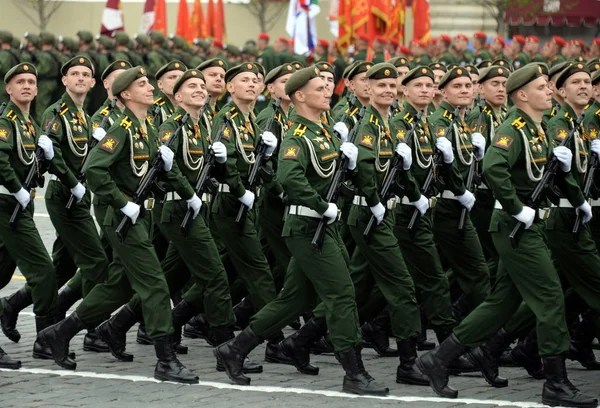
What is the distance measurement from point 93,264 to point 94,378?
1320mm

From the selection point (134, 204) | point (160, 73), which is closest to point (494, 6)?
point (160, 73)

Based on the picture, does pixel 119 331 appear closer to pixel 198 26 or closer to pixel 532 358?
pixel 532 358

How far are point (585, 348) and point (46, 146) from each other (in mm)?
4010

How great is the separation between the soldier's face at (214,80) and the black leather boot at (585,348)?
11.5 ft

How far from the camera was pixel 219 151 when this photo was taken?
977 centimetres

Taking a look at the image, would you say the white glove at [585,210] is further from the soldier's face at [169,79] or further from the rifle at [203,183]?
the soldier's face at [169,79]

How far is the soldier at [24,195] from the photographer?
9680 millimetres

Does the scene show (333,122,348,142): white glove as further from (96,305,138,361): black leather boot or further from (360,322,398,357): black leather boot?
(96,305,138,361): black leather boot

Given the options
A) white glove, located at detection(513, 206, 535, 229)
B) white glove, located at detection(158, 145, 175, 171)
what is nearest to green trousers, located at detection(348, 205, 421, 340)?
white glove, located at detection(513, 206, 535, 229)

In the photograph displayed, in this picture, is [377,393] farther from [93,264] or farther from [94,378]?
[93,264]

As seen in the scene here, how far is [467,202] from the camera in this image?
10.1 meters

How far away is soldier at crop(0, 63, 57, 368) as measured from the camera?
31.8 feet

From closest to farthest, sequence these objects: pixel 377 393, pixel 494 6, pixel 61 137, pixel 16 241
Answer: pixel 377 393 < pixel 16 241 < pixel 61 137 < pixel 494 6

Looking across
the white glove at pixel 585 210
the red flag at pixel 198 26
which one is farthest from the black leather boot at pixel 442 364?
the red flag at pixel 198 26
